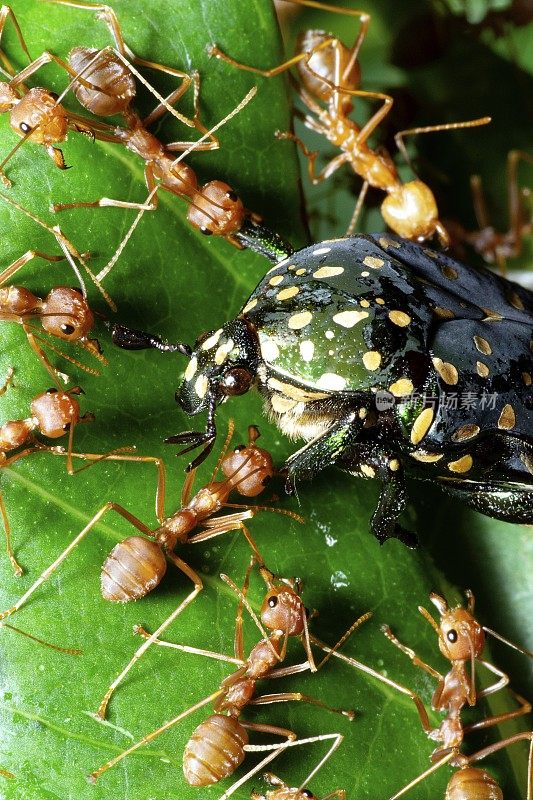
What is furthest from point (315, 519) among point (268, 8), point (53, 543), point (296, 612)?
point (268, 8)

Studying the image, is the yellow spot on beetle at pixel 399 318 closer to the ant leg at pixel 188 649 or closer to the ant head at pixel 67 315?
the ant head at pixel 67 315

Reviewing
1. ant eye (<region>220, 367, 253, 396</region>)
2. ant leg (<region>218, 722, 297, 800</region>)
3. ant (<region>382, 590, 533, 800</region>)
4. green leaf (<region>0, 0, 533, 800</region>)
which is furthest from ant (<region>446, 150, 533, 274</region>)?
ant leg (<region>218, 722, 297, 800</region>)

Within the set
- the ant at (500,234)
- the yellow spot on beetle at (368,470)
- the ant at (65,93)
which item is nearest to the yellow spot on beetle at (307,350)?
the yellow spot on beetle at (368,470)

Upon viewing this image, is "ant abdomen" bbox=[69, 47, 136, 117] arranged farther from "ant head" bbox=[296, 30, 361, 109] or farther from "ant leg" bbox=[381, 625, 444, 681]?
"ant leg" bbox=[381, 625, 444, 681]

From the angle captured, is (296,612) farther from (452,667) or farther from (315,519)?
(452,667)

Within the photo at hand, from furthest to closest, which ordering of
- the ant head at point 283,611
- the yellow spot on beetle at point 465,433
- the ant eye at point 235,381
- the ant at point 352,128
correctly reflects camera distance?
the ant at point 352,128
the ant head at point 283,611
the yellow spot on beetle at point 465,433
the ant eye at point 235,381

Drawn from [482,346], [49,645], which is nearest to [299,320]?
[482,346]

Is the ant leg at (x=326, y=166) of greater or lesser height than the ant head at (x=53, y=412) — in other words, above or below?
below
